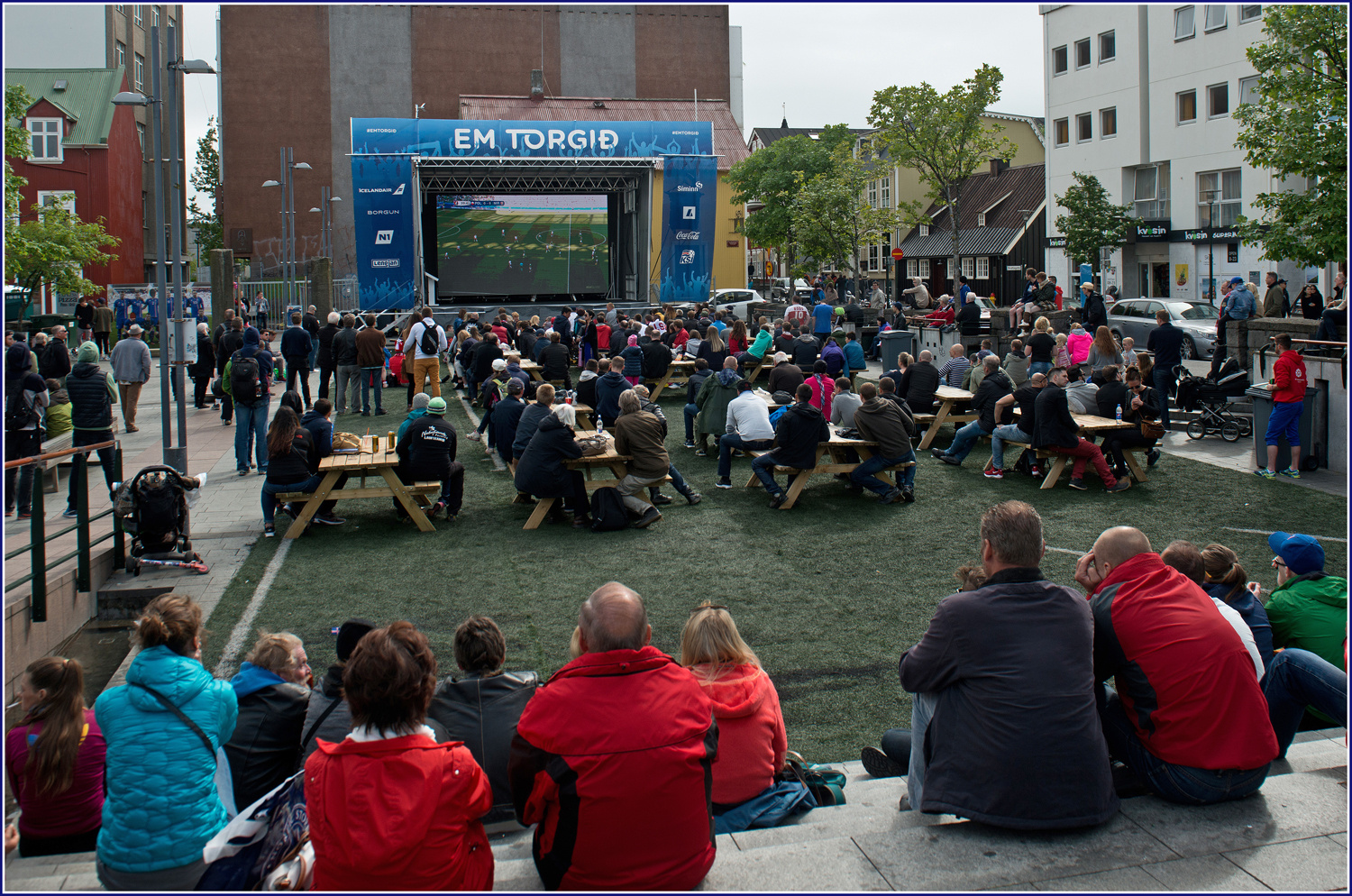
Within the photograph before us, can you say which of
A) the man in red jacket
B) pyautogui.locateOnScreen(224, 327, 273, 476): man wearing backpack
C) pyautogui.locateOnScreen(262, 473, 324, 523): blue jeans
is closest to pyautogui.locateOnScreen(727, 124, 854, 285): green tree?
the man in red jacket

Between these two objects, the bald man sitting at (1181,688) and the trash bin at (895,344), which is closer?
the bald man sitting at (1181,688)

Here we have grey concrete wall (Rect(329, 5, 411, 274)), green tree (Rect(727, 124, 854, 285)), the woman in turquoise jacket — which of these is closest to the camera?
the woman in turquoise jacket

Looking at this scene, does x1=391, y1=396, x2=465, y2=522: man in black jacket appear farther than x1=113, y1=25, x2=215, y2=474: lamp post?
No

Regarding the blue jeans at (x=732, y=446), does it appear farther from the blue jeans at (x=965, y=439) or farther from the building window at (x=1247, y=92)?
the building window at (x=1247, y=92)

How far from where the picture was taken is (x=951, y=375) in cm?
1498

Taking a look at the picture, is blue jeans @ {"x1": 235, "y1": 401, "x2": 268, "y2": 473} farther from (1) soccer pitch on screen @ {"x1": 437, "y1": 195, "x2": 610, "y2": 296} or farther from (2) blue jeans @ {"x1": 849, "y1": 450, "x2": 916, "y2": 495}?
(1) soccer pitch on screen @ {"x1": 437, "y1": 195, "x2": 610, "y2": 296}

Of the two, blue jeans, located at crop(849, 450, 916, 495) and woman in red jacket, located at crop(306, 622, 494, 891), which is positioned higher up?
blue jeans, located at crop(849, 450, 916, 495)

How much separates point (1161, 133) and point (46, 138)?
40959 mm

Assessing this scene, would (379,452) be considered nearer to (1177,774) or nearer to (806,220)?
(1177,774)

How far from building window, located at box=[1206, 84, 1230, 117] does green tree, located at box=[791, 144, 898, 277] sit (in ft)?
37.8

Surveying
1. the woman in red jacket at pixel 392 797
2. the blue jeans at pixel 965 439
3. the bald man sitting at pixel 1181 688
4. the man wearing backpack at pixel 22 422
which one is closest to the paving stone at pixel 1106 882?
the bald man sitting at pixel 1181 688

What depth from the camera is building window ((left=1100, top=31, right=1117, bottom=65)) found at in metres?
38.2

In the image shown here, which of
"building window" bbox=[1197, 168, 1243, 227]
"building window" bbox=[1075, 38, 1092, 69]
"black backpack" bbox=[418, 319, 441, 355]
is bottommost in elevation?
"black backpack" bbox=[418, 319, 441, 355]

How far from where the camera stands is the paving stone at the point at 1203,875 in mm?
3207
